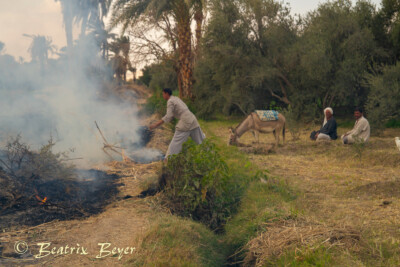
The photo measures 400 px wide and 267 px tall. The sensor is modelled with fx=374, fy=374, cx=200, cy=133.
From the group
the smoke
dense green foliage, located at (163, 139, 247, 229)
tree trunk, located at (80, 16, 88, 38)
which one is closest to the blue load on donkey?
the smoke

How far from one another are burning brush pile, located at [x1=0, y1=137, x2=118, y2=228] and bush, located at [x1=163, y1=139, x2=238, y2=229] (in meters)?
1.26

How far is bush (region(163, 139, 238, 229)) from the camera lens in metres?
5.89

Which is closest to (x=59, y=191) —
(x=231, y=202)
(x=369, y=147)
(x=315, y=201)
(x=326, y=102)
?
(x=231, y=202)

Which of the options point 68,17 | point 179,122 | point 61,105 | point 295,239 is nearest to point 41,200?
point 179,122

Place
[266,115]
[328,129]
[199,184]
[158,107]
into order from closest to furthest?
[199,184] < [328,129] < [266,115] < [158,107]

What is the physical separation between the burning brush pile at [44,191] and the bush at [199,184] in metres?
1.26

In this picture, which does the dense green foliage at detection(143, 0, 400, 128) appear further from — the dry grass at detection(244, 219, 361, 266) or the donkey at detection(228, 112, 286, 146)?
the dry grass at detection(244, 219, 361, 266)

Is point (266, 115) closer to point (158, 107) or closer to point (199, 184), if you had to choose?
point (158, 107)

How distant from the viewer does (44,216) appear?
550cm

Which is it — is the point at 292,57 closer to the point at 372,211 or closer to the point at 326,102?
the point at 326,102

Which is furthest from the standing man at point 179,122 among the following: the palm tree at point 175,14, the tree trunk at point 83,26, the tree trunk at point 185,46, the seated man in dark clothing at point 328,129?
the tree trunk at point 185,46

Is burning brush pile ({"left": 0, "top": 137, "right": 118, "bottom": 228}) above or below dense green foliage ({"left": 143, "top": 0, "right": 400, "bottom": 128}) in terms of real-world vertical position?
below

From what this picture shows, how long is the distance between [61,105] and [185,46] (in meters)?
9.67

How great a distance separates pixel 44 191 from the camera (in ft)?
20.9
